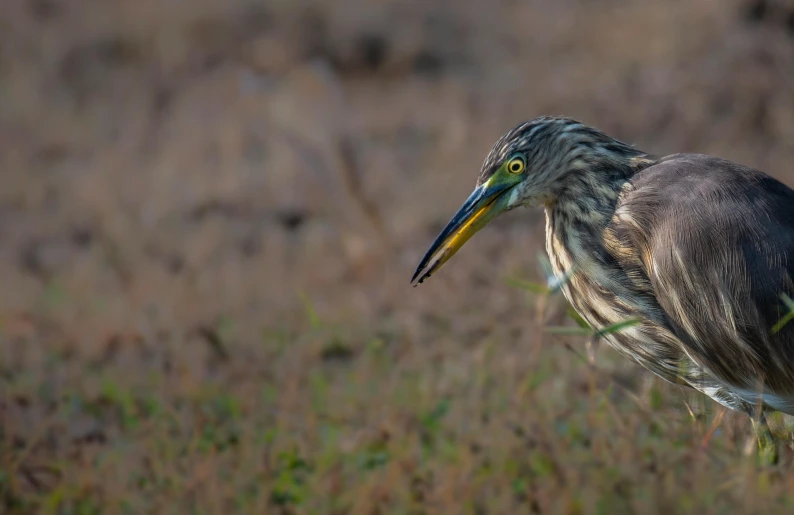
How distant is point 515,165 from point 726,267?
79 centimetres

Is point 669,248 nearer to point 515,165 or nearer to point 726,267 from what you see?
point 726,267

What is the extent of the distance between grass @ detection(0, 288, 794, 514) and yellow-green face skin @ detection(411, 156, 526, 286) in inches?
20.2

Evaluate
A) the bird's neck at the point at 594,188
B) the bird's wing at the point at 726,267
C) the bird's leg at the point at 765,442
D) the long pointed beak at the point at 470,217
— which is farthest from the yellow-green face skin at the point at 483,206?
the bird's leg at the point at 765,442

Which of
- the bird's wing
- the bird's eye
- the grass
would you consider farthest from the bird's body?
the bird's eye

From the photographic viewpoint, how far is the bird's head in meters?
3.77

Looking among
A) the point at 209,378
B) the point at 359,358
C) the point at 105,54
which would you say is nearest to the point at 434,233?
the point at 359,358

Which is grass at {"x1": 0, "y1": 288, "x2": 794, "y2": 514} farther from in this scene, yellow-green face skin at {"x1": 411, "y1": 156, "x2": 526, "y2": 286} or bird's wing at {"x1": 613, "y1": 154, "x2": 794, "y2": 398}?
yellow-green face skin at {"x1": 411, "y1": 156, "x2": 526, "y2": 286}

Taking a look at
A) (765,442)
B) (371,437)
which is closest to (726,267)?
(765,442)

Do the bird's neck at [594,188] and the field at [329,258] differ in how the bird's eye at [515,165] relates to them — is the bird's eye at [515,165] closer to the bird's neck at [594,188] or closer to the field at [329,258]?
the bird's neck at [594,188]

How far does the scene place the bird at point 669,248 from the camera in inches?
132

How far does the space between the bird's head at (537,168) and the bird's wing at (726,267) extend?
0.30m

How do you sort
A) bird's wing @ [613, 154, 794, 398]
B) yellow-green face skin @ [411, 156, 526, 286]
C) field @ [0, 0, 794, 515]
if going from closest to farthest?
bird's wing @ [613, 154, 794, 398] < field @ [0, 0, 794, 515] < yellow-green face skin @ [411, 156, 526, 286]

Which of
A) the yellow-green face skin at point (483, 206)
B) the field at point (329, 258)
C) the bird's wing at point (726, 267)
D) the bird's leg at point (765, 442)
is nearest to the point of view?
the bird's leg at point (765, 442)

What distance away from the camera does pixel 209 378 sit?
4.89 m
